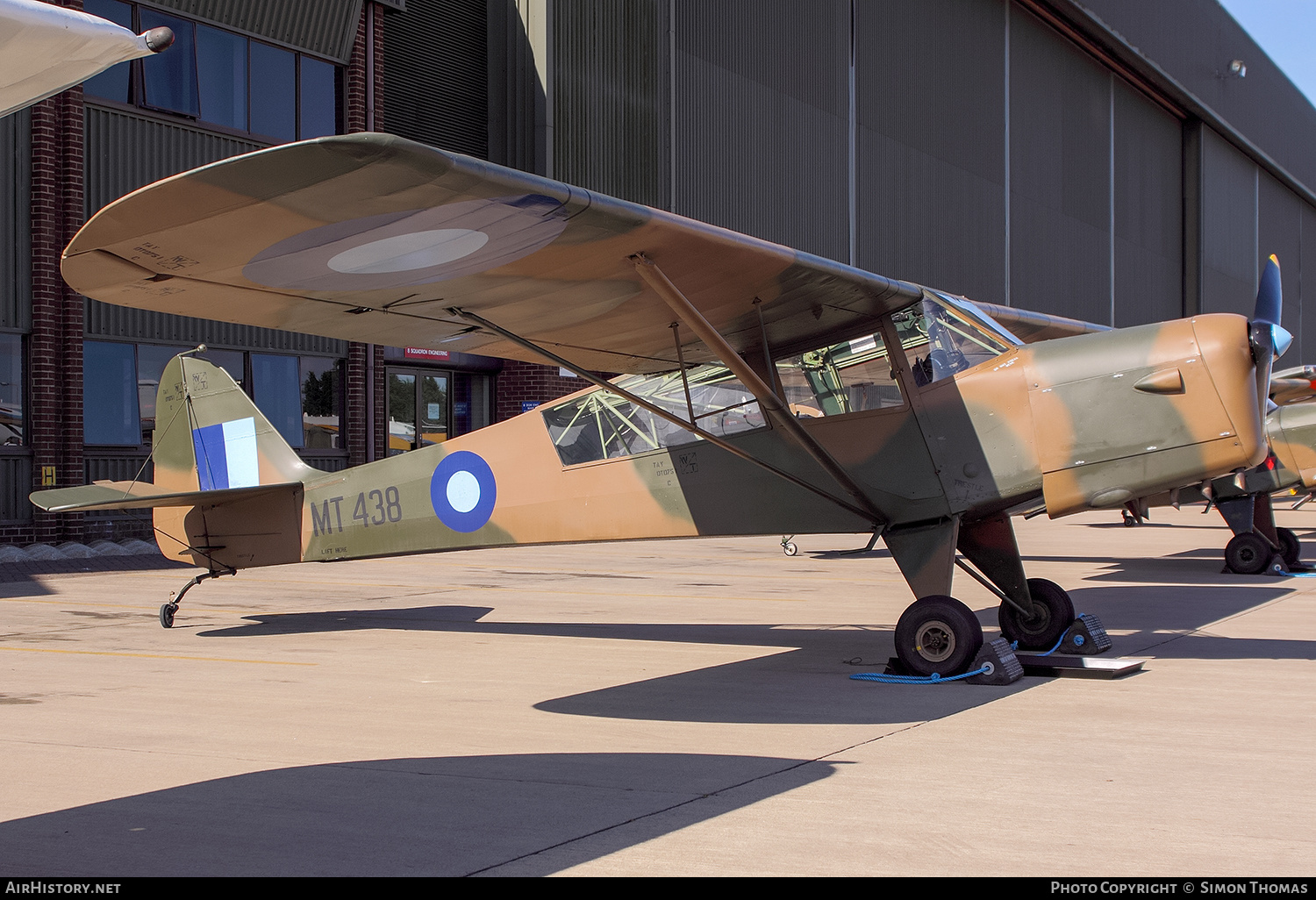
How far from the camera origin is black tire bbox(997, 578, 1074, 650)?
26.9 feet

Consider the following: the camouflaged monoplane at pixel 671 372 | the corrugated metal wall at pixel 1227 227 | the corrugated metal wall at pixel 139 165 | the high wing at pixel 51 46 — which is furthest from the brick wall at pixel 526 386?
the corrugated metal wall at pixel 1227 227

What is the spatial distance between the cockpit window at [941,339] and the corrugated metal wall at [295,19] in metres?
16.1

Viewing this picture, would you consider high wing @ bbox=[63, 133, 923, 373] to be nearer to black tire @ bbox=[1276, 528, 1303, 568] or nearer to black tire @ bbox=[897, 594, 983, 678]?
black tire @ bbox=[897, 594, 983, 678]

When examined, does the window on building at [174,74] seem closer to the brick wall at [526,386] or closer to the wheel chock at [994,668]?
the brick wall at [526,386]

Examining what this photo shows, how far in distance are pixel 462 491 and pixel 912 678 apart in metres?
3.99

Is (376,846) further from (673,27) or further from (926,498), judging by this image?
(673,27)

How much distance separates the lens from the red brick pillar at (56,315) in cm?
1781

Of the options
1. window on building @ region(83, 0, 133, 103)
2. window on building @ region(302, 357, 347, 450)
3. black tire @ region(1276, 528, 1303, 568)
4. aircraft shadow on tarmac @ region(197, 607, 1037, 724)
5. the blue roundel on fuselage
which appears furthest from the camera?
window on building @ region(302, 357, 347, 450)

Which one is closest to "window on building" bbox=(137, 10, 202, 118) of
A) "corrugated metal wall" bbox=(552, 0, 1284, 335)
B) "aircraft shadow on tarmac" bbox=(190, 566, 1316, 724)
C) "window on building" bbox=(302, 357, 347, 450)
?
"window on building" bbox=(302, 357, 347, 450)

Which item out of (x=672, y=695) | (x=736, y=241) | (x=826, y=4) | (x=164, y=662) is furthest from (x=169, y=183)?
(x=826, y=4)

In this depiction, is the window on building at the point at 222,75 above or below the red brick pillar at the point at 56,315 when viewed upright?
above

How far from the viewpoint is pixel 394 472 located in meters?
9.84

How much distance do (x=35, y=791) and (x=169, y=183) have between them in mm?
2504

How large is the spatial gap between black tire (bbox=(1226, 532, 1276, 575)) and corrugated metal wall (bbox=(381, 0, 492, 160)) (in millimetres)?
16344
